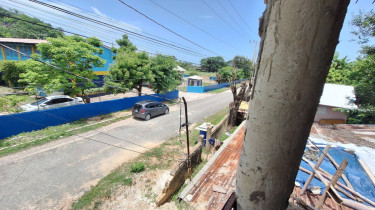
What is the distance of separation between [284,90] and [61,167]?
8.99 metres

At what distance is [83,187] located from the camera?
6004 mm

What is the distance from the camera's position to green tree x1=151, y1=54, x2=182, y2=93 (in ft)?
54.7

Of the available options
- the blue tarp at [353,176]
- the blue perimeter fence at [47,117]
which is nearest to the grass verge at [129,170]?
the blue perimeter fence at [47,117]

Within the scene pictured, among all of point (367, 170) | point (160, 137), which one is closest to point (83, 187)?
point (160, 137)

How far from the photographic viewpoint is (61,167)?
273 inches

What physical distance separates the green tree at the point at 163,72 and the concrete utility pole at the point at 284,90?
53.2 feet

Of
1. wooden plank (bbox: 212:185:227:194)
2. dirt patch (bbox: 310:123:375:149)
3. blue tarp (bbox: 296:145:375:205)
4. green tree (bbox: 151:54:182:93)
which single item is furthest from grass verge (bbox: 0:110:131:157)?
dirt patch (bbox: 310:123:375:149)

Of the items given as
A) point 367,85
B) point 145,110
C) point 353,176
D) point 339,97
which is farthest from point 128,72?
point 367,85

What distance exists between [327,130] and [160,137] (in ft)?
33.4

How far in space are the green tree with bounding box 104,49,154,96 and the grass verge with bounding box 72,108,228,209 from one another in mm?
7610

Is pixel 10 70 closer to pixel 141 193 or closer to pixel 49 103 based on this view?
pixel 49 103

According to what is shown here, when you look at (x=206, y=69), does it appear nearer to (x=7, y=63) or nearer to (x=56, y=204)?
(x=7, y=63)

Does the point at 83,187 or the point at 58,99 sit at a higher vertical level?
the point at 58,99

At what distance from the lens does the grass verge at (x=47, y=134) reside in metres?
8.01
